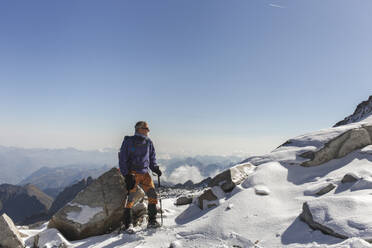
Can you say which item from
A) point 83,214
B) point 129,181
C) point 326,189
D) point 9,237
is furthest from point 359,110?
point 9,237

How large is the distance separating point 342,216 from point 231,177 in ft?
14.7

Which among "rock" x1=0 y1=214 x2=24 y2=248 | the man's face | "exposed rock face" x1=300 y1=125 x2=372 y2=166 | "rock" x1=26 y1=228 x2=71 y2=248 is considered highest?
the man's face

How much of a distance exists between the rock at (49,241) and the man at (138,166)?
1967 mm

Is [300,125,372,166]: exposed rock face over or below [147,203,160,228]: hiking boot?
over

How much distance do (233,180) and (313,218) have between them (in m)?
3.91

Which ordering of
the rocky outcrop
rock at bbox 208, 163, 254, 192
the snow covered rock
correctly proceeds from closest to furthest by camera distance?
the snow covered rock
the rocky outcrop
rock at bbox 208, 163, 254, 192

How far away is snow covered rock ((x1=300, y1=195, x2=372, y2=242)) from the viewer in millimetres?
4242

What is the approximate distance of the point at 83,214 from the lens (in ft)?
25.5

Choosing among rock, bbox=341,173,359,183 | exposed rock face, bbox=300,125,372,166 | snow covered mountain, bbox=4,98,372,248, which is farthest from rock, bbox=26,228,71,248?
exposed rock face, bbox=300,125,372,166

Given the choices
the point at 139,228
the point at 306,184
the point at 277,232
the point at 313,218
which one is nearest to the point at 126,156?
the point at 139,228

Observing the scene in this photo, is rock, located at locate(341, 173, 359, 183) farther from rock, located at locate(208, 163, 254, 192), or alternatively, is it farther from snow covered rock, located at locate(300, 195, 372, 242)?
rock, located at locate(208, 163, 254, 192)

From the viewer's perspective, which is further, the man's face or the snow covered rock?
the man's face

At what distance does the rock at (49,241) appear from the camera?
6594mm

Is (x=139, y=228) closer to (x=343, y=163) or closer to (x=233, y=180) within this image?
(x=233, y=180)
